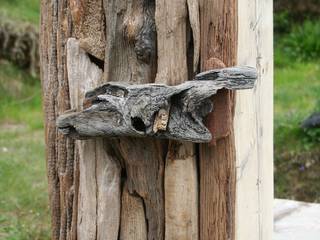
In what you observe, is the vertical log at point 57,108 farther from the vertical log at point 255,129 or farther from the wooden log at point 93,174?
the vertical log at point 255,129

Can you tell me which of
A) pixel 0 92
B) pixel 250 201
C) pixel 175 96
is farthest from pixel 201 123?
pixel 0 92

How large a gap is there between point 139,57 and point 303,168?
3628mm

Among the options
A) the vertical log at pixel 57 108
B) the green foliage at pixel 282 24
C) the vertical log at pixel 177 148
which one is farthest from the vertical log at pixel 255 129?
the green foliage at pixel 282 24

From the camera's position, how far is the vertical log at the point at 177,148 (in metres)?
2.29

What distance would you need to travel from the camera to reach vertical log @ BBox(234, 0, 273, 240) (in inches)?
94.9

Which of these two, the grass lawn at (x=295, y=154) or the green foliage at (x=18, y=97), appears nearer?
the grass lawn at (x=295, y=154)

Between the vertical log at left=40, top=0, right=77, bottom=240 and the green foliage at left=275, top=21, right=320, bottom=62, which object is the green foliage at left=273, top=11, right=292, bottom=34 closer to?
the green foliage at left=275, top=21, right=320, bottom=62

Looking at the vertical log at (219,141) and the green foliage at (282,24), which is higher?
the green foliage at (282,24)

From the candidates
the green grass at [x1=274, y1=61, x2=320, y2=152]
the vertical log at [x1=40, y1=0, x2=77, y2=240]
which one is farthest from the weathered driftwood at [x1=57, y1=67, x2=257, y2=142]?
the green grass at [x1=274, y1=61, x2=320, y2=152]

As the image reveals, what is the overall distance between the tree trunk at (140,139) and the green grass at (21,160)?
191cm

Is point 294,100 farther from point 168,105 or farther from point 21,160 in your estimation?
point 168,105

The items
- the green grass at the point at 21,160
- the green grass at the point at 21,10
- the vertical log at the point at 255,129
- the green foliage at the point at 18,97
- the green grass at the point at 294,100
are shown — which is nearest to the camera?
the vertical log at the point at 255,129

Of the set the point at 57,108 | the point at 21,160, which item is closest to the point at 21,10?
the point at 21,160

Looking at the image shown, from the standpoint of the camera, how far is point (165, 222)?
2436 mm
